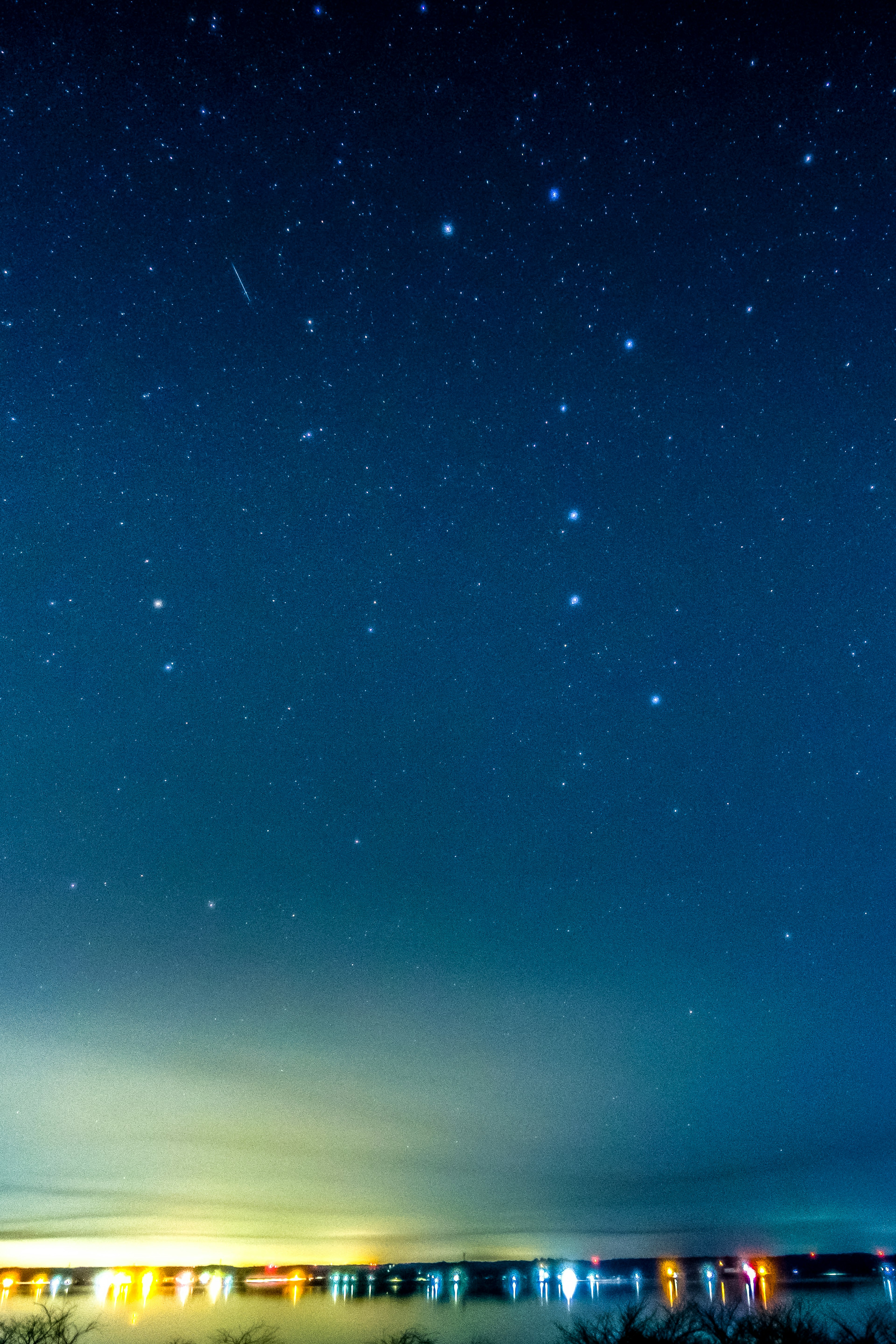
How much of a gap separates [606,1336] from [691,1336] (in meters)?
12.7

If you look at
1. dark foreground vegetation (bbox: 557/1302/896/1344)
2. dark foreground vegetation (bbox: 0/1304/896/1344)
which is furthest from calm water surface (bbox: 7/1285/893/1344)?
dark foreground vegetation (bbox: 557/1302/896/1344)

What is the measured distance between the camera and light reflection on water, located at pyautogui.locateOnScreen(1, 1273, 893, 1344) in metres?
80.2

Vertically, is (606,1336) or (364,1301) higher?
(606,1336)

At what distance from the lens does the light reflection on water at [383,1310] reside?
263 feet

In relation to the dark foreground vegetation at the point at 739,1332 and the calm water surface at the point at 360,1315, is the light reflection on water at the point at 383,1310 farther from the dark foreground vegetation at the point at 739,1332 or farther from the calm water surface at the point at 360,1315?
the dark foreground vegetation at the point at 739,1332

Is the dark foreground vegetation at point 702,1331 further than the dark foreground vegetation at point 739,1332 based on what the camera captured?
Yes

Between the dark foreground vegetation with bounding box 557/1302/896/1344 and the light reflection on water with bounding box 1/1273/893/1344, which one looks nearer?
the dark foreground vegetation with bounding box 557/1302/896/1344

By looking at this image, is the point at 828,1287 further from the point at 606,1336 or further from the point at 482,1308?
the point at 606,1336

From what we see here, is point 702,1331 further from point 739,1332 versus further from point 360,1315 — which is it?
point 360,1315

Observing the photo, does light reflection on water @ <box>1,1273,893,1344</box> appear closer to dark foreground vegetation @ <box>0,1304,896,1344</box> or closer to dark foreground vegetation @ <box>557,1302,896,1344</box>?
dark foreground vegetation @ <box>0,1304,896,1344</box>

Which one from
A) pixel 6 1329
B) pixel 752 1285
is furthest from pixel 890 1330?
pixel 752 1285

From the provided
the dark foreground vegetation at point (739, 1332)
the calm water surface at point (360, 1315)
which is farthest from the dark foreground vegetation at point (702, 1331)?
the calm water surface at point (360, 1315)

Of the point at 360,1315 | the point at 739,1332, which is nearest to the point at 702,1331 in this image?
the point at 739,1332

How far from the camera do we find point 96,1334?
3137 inches
